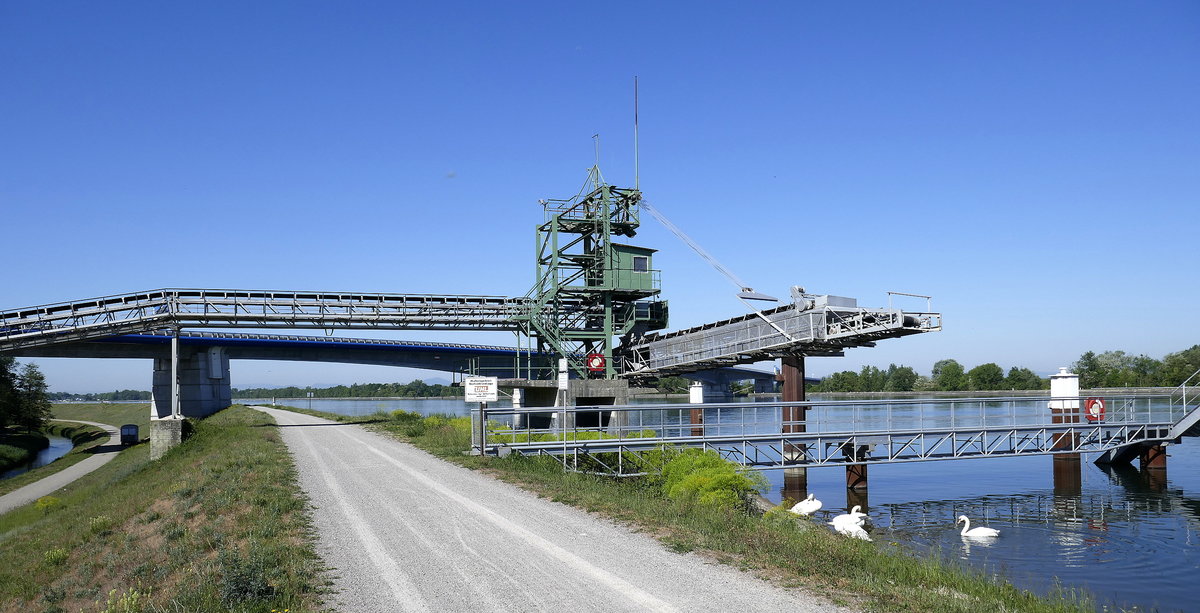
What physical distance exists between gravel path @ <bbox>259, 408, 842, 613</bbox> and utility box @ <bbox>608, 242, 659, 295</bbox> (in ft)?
84.2

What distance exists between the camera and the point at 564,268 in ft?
146

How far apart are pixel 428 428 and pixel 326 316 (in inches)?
415

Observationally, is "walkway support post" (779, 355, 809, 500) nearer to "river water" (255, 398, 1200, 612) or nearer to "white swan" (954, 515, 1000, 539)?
"river water" (255, 398, 1200, 612)

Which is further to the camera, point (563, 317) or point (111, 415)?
point (111, 415)

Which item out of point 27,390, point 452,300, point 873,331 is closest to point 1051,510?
point 873,331

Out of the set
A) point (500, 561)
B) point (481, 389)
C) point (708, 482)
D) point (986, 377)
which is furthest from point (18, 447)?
point (986, 377)

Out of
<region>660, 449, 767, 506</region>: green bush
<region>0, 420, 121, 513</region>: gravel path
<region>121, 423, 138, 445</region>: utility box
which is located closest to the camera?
<region>660, 449, 767, 506</region>: green bush

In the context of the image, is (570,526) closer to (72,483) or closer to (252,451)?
(252,451)

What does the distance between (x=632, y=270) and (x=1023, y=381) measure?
99.4 meters

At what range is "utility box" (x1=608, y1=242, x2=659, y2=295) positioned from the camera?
42.2 meters

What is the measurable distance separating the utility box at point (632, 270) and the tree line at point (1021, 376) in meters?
77.0

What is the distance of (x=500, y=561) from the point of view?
33.5 feet

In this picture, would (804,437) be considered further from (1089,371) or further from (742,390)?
(1089,371)

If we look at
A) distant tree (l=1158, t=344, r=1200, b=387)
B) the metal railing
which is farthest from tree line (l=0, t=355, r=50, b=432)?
distant tree (l=1158, t=344, r=1200, b=387)
